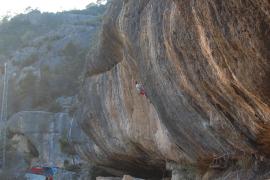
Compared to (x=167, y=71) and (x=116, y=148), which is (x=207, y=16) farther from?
(x=116, y=148)

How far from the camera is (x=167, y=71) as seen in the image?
8992mm

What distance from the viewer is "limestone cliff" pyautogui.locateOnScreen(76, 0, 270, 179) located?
6342 millimetres

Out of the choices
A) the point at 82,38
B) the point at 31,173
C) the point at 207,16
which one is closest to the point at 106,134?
the point at 207,16

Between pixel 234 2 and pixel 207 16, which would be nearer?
pixel 234 2

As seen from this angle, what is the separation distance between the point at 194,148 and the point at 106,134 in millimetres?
6141

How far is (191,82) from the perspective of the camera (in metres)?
8.29

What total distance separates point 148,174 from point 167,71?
9.93 meters

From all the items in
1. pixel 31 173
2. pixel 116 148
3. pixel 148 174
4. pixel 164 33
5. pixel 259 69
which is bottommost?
pixel 31 173

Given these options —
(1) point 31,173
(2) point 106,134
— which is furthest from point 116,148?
(1) point 31,173

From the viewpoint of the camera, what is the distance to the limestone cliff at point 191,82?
20.8ft

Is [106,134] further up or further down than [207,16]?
further down

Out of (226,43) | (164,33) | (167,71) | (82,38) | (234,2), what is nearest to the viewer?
(234,2)

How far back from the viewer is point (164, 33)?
8336mm

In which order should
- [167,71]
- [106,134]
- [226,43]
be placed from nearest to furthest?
[226,43] < [167,71] < [106,134]
